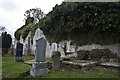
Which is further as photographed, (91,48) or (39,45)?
(91,48)

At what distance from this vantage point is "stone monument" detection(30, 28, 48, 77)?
12.3 metres

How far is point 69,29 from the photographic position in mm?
21734

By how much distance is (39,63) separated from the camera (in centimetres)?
1250

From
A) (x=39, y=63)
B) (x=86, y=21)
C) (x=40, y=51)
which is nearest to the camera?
(x=39, y=63)

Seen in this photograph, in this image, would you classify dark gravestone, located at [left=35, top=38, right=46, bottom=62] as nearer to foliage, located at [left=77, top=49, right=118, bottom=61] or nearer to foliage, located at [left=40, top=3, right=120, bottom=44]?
foliage, located at [left=77, top=49, right=118, bottom=61]

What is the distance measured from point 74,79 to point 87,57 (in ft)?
28.4

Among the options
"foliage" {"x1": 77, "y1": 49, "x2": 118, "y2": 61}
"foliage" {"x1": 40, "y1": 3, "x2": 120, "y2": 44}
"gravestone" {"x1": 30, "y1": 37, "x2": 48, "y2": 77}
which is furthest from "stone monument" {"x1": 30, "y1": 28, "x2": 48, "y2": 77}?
"foliage" {"x1": 40, "y1": 3, "x2": 120, "y2": 44}

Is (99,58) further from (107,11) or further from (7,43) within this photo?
(7,43)

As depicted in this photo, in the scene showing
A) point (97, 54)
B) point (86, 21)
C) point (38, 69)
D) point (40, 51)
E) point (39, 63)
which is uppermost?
point (86, 21)

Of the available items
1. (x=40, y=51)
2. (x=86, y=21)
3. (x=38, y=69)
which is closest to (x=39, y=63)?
(x=38, y=69)

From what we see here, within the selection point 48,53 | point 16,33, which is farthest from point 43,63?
point 16,33

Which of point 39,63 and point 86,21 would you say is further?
point 86,21

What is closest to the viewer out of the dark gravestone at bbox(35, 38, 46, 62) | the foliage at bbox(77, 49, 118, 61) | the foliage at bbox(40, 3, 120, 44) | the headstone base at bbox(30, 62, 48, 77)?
the headstone base at bbox(30, 62, 48, 77)

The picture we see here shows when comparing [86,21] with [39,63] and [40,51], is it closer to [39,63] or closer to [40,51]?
[40,51]
